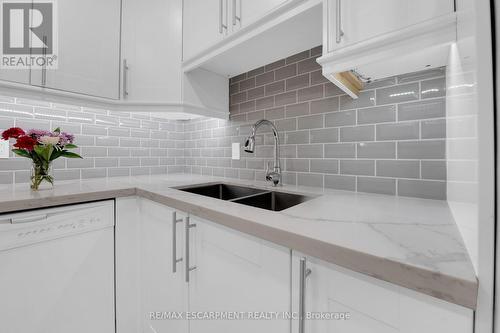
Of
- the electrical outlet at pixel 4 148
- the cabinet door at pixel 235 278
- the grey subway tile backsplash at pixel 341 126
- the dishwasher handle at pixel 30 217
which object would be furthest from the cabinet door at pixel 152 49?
the cabinet door at pixel 235 278

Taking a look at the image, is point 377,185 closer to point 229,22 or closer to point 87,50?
point 229,22

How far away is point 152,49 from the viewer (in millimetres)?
1456

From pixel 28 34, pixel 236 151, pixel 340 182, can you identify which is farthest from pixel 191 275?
pixel 28 34

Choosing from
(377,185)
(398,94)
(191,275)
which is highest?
(398,94)

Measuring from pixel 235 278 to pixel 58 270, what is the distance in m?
0.86

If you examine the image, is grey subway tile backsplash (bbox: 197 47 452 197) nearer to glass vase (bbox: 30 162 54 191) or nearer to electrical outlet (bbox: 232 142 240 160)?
electrical outlet (bbox: 232 142 240 160)

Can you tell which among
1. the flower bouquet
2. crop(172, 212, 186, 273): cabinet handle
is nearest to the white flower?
the flower bouquet

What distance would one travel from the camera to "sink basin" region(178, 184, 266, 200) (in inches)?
53.9

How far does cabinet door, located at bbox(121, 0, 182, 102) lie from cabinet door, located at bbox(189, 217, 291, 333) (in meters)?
1.02

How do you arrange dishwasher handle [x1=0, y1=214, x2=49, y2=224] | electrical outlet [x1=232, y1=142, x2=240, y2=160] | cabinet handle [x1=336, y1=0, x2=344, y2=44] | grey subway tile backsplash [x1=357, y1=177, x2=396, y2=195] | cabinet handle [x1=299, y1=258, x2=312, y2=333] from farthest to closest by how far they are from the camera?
electrical outlet [x1=232, y1=142, x2=240, y2=160], grey subway tile backsplash [x1=357, y1=177, x2=396, y2=195], dishwasher handle [x1=0, y1=214, x2=49, y2=224], cabinet handle [x1=336, y1=0, x2=344, y2=44], cabinet handle [x1=299, y1=258, x2=312, y2=333]

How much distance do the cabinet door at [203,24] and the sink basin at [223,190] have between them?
82 cm

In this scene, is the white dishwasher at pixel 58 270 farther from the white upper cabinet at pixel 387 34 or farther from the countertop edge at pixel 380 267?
the white upper cabinet at pixel 387 34

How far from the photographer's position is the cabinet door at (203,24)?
116 cm

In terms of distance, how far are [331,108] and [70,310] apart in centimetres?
157
